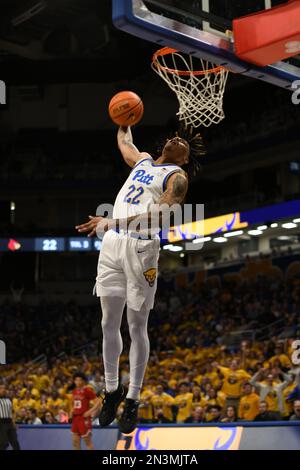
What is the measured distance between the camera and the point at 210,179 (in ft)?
94.5

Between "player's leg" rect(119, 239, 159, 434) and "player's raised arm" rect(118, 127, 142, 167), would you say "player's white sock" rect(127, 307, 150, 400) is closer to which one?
"player's leg" rect(119, 239, 159, 434)

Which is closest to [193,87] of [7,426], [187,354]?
[7,426]

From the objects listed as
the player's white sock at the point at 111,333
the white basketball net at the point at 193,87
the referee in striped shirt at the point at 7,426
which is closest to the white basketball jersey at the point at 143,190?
the player's white sock at the point at 111,333

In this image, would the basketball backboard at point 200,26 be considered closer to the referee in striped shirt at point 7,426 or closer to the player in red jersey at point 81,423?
the player in red jersey at point 81,423

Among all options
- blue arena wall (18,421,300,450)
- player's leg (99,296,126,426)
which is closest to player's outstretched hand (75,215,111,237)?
player's leg (99,296,126,426)

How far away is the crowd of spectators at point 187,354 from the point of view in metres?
13.1

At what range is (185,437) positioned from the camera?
11938 millimetres

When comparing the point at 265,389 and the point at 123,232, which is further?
the point at 265,389

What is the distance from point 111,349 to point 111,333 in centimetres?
14

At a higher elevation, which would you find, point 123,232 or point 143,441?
point 123,232

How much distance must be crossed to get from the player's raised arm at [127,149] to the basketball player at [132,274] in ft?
0.92

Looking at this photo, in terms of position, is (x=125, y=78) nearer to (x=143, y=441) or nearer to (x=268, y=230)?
(x=268, y=230)
